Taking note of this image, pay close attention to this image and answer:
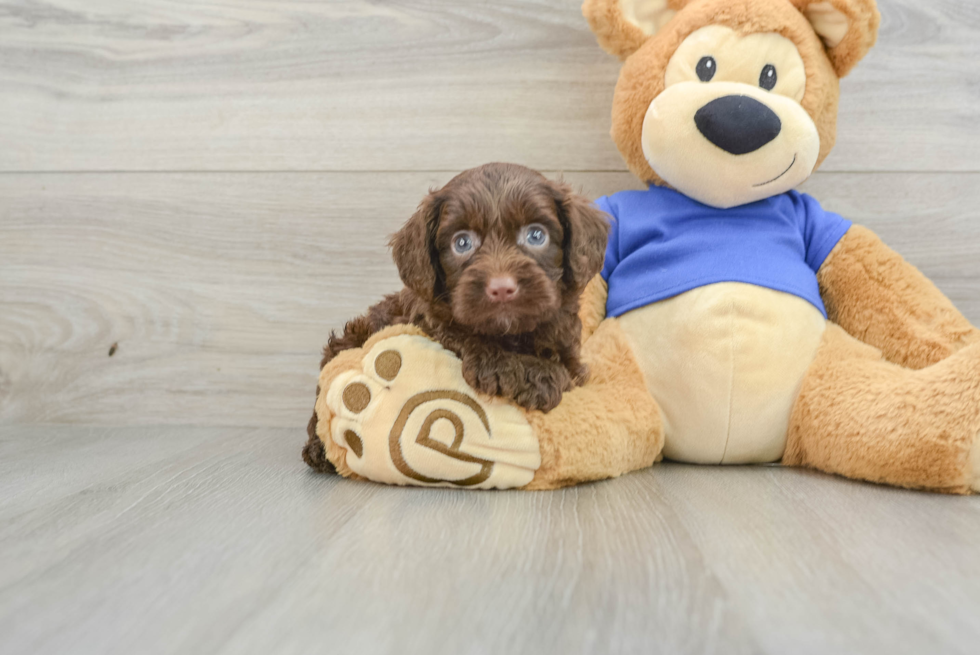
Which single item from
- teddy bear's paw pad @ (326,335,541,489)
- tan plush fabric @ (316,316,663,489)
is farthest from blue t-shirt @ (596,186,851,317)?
teddy bear's paw pad @ (326,335,541,489)

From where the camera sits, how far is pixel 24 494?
40.2 inches

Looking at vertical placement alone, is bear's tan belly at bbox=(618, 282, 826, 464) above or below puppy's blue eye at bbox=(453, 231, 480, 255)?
below

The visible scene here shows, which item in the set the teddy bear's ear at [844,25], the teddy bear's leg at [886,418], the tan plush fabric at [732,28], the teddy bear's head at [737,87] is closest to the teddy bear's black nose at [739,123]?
the teddy bear's head at [737,87]

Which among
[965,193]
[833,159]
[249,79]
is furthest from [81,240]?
[965,193]

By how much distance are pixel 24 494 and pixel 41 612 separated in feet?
1.59

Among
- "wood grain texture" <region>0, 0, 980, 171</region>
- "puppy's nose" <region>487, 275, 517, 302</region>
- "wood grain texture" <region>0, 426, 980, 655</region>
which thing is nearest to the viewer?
"wood grain texture" <region>0, 426, 980, 655</region>

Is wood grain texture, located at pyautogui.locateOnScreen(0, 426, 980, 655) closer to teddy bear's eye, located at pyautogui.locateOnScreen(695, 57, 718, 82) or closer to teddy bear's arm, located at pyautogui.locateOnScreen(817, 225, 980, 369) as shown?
teddy bear's arm, located at pyautogui.locateOnScreen(817, 225, 980, 369)

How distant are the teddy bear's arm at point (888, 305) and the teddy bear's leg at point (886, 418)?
45 mm

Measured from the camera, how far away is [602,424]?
Answer: 1.04 meters

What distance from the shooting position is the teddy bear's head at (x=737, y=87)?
111 centimetres

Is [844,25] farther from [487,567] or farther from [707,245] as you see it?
[487,567]

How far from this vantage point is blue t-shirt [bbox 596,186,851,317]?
45.3 inches

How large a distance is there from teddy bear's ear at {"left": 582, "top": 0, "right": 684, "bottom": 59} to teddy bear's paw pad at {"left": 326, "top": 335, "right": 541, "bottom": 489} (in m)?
0.65

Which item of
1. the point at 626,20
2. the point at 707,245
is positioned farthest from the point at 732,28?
the point at 707,245
